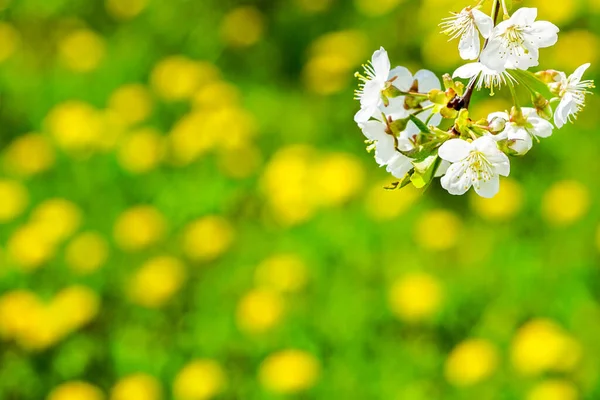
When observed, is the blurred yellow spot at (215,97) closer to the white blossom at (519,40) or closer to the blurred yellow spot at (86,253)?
the blurred yellow spot at (86,253)

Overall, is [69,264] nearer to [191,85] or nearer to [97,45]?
[191,85]

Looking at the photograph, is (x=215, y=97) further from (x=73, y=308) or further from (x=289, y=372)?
(x=289, y=372)

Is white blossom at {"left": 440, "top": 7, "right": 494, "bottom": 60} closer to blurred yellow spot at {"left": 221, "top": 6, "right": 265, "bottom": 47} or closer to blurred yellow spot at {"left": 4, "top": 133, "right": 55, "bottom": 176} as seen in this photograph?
blurred yellow spot at {"left": 4, "top": 133, "right": 55, "bottom": 176}

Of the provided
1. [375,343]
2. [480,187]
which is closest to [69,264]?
[375,343]

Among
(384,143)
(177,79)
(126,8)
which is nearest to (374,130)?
(384,143)

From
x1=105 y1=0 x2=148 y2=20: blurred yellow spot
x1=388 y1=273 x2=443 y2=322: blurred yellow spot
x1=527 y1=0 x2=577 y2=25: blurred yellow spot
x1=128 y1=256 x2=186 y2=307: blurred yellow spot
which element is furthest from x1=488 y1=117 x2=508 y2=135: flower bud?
x1=105 y1=0 x2=148 y2=20: blurred yellow spot

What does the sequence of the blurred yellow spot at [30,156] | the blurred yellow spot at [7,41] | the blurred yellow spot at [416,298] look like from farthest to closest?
the blurred yellow spot at [7,41] → the blurred yellow spot at [30,156] → the blurred yellow spot at [416,298]

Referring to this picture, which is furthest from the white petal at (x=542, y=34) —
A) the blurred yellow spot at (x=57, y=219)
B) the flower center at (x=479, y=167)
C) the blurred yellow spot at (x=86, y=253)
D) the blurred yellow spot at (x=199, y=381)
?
the blurred yellow spot at (x=57, y=219)
